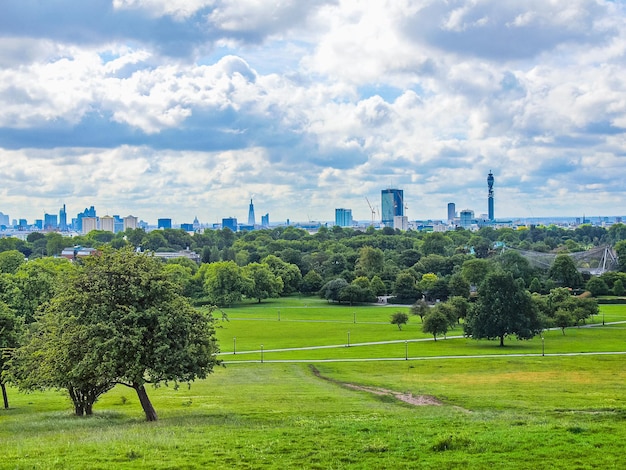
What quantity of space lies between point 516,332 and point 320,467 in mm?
60779

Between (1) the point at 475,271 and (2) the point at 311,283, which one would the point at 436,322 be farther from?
(2) the point at 311,283

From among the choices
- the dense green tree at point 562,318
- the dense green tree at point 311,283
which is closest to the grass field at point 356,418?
the dense green tree at point 562,318

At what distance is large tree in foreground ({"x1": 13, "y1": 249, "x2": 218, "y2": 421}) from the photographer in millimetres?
25953

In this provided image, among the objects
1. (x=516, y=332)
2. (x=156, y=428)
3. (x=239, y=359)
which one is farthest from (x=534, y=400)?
(x=516, y=332)

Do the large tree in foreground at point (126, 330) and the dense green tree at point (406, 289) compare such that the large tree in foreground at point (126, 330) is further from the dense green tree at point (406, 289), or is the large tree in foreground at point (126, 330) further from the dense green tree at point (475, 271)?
the dense green tree at point (475, 271)

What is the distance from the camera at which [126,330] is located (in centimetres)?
2636

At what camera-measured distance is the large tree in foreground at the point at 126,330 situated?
85.1 feet

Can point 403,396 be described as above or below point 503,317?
below

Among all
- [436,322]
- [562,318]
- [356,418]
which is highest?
[356,418]

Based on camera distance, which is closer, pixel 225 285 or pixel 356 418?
pixel 356 418

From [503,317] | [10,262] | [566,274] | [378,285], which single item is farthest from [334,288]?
[10,262]

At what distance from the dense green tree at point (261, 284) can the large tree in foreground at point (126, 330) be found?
101 metres

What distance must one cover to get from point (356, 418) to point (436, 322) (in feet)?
172

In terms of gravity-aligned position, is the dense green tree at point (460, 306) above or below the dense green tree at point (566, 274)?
below
